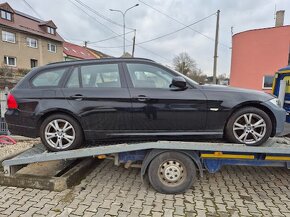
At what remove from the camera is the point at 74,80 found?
358 cm

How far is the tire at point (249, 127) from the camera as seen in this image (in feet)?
11.3

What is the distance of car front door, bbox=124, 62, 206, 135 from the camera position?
344 centimetres

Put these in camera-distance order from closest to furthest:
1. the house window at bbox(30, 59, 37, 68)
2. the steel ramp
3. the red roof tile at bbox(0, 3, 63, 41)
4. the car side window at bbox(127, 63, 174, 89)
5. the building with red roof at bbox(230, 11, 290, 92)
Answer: the steel ramp
the car side window at bbox(127, 63, 174, 89)
the building with red roof at bbox(230, 11, 290, 92)
the red roof tile at bbox(0, 3, 63, 41)
the house window at bbox(30, 59, 37, 68)

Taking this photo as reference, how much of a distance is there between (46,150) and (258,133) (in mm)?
3369

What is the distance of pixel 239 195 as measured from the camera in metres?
3.55

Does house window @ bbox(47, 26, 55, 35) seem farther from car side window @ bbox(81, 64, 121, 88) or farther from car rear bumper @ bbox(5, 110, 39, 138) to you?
car side window @ bbox(81, 64, 121, 88)

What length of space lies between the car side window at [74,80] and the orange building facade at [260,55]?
1405cm

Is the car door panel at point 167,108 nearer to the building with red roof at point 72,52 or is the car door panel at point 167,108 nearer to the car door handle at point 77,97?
the car door handle at point 77,97

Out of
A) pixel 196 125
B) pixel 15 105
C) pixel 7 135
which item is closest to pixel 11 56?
pixel 7 135

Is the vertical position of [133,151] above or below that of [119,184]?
above

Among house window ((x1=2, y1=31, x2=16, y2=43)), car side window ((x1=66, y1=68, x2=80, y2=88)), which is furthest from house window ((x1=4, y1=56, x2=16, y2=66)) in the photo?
car side window ((x1=66, y1=68, x2=80, y2=88))

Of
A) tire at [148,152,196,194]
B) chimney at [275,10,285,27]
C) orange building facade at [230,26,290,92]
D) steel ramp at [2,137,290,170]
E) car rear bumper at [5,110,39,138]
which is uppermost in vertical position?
chimney at [275,10,285,27]

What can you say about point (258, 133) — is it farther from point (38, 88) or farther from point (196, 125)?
point (38, 88)

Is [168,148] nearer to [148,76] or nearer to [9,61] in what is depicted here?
[148,76]
